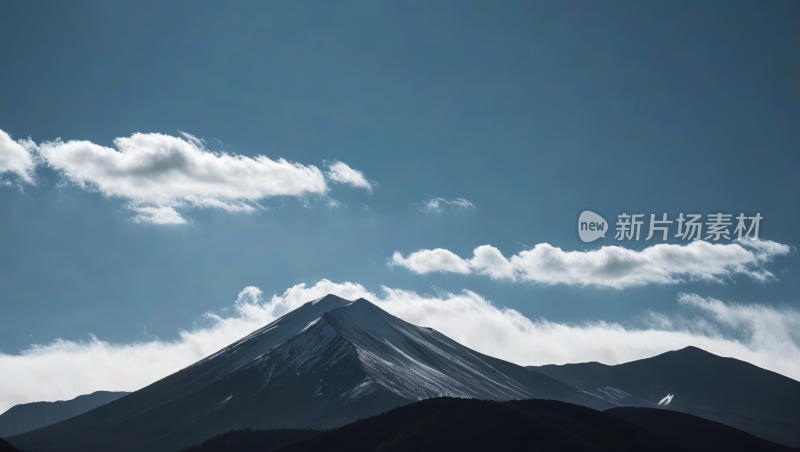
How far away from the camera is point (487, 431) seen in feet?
399

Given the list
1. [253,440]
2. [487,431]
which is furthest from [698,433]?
[253,440]

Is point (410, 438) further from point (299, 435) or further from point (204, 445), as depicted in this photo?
point (204, 445)

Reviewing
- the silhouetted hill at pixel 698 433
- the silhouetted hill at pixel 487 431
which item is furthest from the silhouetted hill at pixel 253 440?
the silhouetted hill at pixel 698 433

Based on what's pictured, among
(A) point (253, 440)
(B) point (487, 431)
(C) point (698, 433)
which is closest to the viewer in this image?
(B) point (487, 431)

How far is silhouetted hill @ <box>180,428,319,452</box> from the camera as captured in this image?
166125 mm

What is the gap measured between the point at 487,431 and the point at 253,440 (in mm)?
77465

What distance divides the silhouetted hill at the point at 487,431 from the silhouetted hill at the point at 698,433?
17140 mm

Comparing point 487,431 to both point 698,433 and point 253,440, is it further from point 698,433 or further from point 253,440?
point 253,440

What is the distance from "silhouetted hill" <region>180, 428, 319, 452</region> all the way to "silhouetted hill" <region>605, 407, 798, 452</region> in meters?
86.2

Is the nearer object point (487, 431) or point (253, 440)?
point (487, 431)

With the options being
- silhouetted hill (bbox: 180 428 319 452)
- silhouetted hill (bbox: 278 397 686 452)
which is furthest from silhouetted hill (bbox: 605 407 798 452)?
silhouetted hill (bbox: 180 428 319 452)

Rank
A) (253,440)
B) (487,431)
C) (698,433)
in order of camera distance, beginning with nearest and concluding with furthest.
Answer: (487,431)
(698,433)
(253,440)

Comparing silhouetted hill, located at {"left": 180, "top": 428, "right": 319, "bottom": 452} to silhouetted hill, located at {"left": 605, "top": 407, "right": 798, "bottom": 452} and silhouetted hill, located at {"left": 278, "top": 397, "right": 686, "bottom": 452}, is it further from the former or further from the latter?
silhouetted hill, located at {"left": 605, "top": 407, "right": 798, "bottom": 452}

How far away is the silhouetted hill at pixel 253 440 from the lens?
6540 inches
